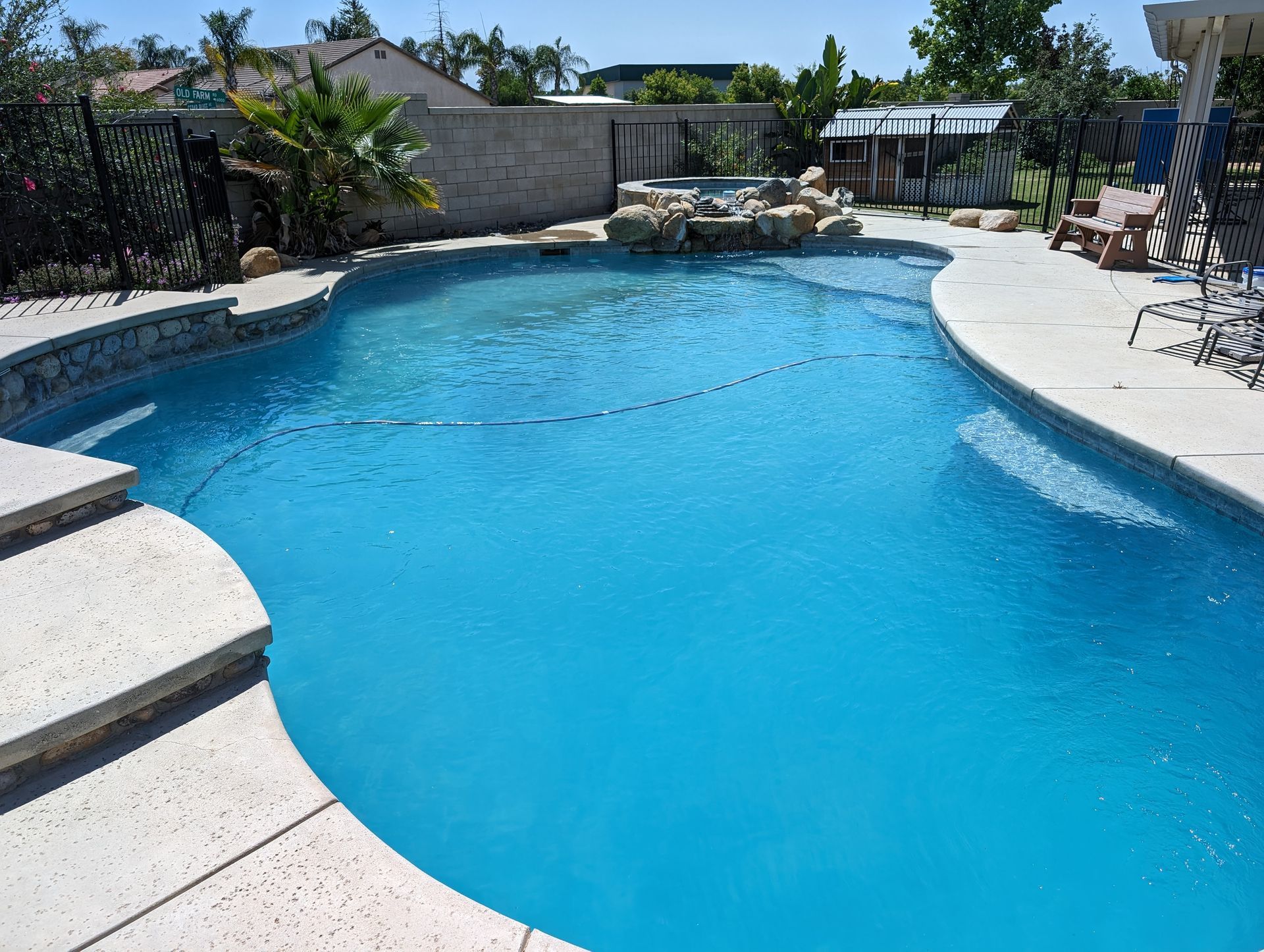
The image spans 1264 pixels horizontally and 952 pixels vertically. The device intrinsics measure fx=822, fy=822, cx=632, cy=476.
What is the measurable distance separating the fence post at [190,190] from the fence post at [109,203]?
754mm

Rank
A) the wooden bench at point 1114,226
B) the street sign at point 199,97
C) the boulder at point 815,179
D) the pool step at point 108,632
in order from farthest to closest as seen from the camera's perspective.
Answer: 1. the boulder at point 815,179
2. the street sign at point 199,97
3. the wooden bench at point 1114,226
4. the pool step at point 108,632

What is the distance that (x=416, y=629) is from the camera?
4.10 metres

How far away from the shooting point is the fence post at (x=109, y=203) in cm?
827

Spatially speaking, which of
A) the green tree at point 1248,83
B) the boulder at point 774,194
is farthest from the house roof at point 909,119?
the green tree at point 1248,83

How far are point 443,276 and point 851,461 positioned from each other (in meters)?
8.36

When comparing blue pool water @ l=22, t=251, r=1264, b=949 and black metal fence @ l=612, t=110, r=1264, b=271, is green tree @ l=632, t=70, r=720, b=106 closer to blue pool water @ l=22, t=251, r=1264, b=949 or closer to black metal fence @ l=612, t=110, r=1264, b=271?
black metal fence @ l=612, t=110, r=1264, b=271

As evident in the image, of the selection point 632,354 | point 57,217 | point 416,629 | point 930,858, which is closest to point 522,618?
point 416,629

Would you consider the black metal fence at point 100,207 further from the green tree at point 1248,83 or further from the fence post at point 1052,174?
the green tree at point 1248,83

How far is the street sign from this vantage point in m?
11.7

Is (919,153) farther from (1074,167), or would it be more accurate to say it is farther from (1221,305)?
(1221,305)

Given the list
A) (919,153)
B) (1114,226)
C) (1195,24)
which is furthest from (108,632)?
(919,153)

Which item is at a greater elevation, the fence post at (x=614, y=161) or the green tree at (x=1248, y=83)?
the green tree at (x=1248, y=83)

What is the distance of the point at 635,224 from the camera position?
516 inches

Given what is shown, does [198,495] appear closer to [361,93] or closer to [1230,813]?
[1230,813]
